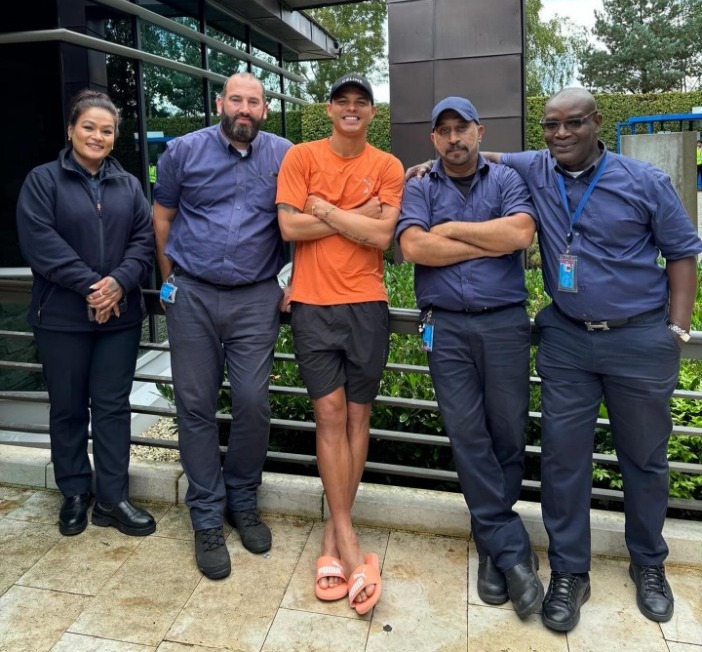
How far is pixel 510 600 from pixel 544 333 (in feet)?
3.58

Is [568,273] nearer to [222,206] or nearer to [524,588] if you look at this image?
[524,588]

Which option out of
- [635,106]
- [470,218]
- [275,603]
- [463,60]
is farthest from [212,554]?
[635,106]

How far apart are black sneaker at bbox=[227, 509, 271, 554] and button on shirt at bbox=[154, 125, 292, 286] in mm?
1114

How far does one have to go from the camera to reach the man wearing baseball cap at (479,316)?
2770mm

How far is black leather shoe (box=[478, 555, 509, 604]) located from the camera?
→ 2820 mm

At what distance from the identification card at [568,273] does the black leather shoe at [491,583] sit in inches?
46.6

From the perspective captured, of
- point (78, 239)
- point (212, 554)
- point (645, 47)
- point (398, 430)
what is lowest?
point (212, 554)

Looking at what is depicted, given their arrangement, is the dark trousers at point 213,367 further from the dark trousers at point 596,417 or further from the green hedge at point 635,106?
the green hedge at point 635,106

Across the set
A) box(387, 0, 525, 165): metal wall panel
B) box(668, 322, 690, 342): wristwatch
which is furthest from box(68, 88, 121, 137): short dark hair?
box(387, 0, 525, 165): metal wall panel

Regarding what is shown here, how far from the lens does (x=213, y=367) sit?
3.17 m

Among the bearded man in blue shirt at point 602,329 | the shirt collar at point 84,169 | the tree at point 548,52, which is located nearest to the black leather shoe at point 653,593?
the bearded man in blue shirt at point 602,329

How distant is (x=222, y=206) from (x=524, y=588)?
204 cm

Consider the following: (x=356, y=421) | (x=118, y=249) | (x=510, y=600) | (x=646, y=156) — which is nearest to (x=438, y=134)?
(x=356, y=421)

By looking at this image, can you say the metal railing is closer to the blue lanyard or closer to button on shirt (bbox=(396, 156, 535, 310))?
button on shirt (bbox=(396, 156, 535, 310))
